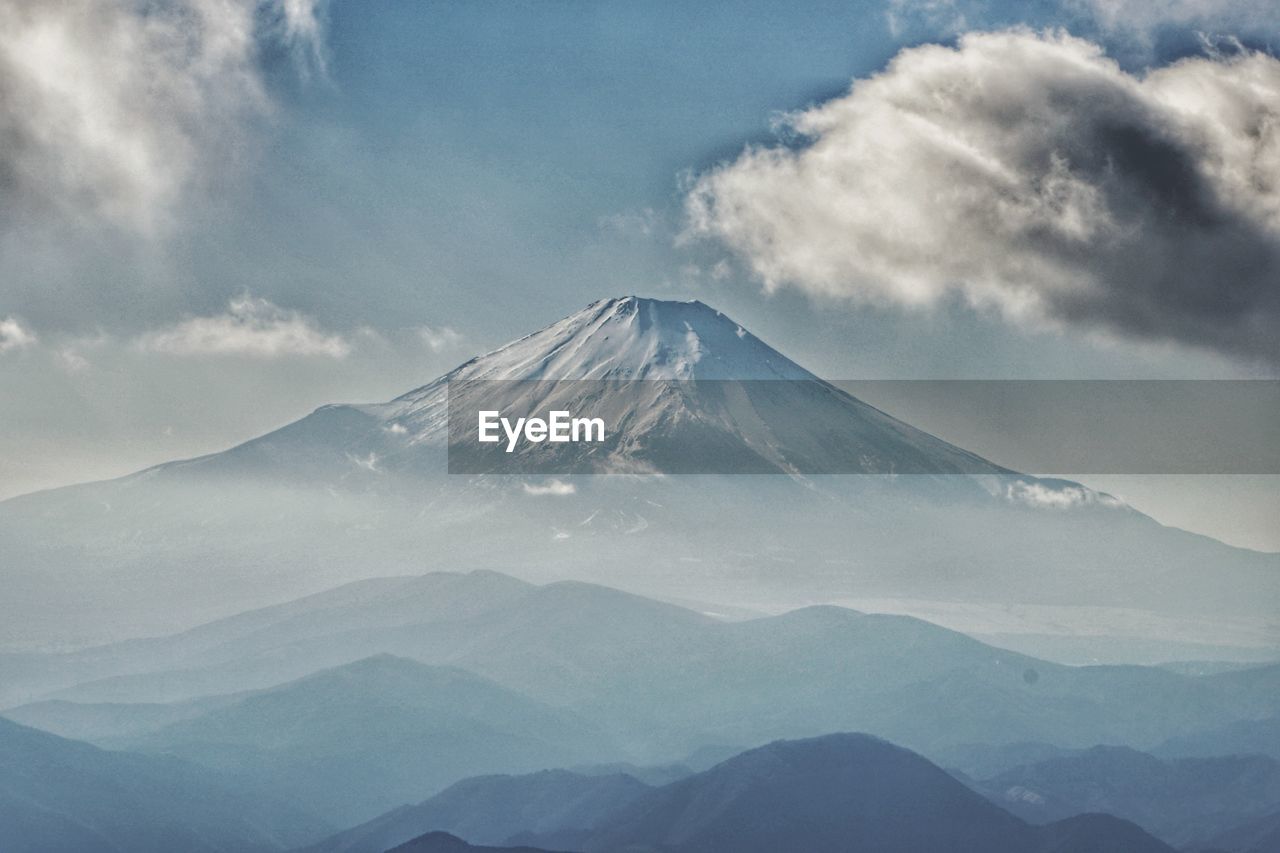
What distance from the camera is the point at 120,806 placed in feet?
553

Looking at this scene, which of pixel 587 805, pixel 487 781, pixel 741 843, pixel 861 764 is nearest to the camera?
pixel 741 843

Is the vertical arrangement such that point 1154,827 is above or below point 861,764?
below

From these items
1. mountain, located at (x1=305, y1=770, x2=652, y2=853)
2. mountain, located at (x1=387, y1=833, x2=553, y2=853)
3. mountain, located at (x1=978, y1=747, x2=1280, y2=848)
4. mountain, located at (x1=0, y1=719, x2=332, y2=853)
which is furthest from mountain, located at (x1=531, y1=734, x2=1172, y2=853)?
mountain, located at (x1=0, y1=719, x2=332, y2=853)

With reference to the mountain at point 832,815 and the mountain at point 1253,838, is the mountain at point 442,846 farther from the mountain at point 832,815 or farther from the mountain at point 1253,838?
the mountain at point 1253,838

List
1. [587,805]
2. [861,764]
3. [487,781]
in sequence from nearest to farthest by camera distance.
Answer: [861,764], [587,805], [487,781]

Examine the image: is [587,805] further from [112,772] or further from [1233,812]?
[1233,812]

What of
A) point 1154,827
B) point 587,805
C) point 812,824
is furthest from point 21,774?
point 1154,827

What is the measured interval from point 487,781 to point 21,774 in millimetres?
53505

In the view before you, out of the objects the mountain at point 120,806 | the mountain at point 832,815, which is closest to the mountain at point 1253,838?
the mountain at point 832,815

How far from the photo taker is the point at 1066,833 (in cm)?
13775

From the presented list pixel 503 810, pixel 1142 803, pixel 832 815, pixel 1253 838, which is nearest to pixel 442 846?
pixel 832 815

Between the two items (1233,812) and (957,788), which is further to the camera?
(1233,812)

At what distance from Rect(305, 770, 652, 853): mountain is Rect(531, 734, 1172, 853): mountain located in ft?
34.7

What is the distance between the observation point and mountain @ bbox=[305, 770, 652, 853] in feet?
529
